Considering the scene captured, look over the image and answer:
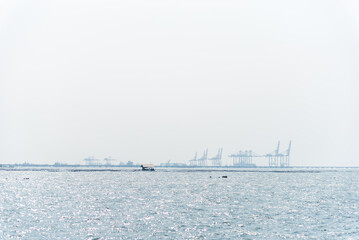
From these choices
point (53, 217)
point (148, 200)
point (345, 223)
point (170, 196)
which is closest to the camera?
point (345, 223)

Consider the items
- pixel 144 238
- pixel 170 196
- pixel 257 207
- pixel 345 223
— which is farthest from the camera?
pixel 170 196

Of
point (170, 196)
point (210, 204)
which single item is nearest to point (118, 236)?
point (210, 204)

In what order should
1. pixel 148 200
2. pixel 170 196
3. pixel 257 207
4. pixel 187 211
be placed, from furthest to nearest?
1. pixel 170 196
2. pixel 148 200
3. pixel 257 207
4. pixel 187 211

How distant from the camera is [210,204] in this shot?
326 ft

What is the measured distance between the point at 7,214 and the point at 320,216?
48.5 meters

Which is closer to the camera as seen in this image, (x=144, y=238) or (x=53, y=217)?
(x=144, y=238)

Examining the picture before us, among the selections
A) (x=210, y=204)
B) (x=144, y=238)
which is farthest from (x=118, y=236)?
(x=210, y=204)

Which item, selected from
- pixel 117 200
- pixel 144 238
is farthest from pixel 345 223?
pixel 117 200

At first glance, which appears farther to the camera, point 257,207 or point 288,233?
point 257,207

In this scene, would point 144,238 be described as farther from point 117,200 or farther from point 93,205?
point 117,200

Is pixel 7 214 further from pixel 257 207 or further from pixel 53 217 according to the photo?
pixel 257 207

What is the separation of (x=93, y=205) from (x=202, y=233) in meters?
37.8

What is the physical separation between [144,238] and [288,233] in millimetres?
17672

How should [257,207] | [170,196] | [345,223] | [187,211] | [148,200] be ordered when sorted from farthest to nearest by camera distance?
[170,196] < [148,200] < [257,207] < [187,211] < [345,223]
